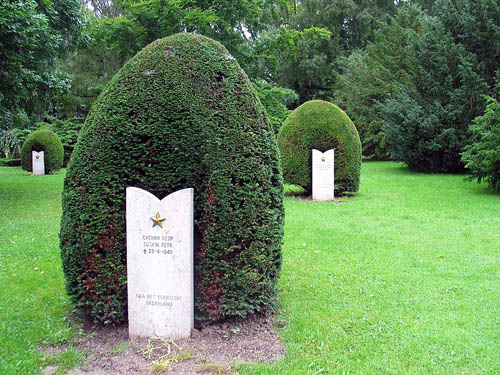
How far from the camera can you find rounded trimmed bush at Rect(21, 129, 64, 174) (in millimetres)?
22781

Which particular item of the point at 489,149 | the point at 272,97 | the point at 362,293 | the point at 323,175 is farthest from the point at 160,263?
the point at 272,97

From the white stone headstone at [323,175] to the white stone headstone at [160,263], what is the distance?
29.2 feet

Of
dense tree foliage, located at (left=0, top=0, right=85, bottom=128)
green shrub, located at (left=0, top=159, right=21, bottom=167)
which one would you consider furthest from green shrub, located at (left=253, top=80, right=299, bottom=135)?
green shrub, located at (left=0, top=159, right=21, bottom=167)

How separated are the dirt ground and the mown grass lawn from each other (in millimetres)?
165

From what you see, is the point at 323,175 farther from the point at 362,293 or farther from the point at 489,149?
the point at 362,293

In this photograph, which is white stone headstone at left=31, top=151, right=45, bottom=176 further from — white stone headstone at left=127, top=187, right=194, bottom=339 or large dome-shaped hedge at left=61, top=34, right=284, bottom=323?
white stone headstone at left=127, top=187, right=194, bottom=339

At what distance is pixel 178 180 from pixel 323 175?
8859 mm

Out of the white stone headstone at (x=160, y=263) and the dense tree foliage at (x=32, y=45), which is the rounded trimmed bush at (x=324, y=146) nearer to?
the dense tree foliage at (x=32, y=45)

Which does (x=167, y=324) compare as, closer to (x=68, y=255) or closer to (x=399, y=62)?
(x=68, y=255)

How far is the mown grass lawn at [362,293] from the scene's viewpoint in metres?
3.55

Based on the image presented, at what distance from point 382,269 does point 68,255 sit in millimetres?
4051

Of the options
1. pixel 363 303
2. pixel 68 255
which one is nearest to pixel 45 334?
pixel 68 255

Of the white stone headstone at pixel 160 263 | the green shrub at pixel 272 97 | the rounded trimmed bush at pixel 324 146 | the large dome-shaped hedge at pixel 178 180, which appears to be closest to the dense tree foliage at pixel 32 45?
the rounded trimmed bush at pixel 324 146

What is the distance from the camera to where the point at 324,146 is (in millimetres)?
12891
